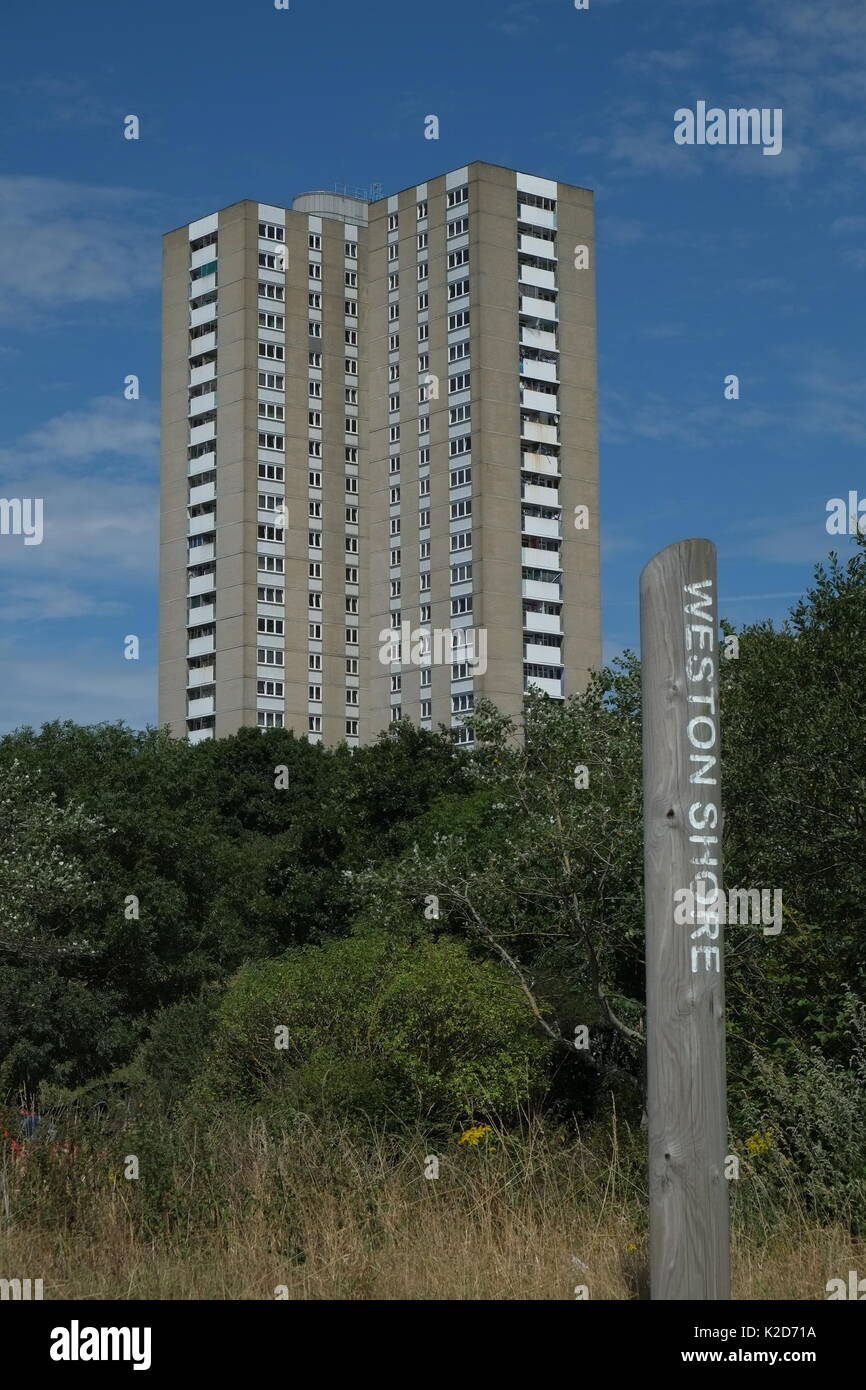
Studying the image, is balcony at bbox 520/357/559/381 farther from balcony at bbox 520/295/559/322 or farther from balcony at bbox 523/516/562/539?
balcony at bbox 523/516/562/539

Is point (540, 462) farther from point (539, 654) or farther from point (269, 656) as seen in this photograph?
point (269, 656)

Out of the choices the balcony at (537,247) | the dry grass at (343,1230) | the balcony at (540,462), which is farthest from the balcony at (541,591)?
the dry grass at (343,1230)

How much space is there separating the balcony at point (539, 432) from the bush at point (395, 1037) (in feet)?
289

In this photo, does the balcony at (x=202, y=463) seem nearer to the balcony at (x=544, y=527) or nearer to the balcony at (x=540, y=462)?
the balcony at (x=540, y=462)

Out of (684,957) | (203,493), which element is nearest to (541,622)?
(203,493)

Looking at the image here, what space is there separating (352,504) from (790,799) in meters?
102

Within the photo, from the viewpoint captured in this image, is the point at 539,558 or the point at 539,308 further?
the point at 539,308

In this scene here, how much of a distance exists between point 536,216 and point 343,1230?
356 ft

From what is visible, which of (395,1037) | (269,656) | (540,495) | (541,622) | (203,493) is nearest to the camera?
(395,1037)

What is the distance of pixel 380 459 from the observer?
112 meters

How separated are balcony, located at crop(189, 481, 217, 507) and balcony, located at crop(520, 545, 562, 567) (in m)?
23.5

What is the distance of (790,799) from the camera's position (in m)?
11.9

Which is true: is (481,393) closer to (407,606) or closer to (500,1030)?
(407,606)

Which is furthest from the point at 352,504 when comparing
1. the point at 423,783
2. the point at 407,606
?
the point at 423,783
